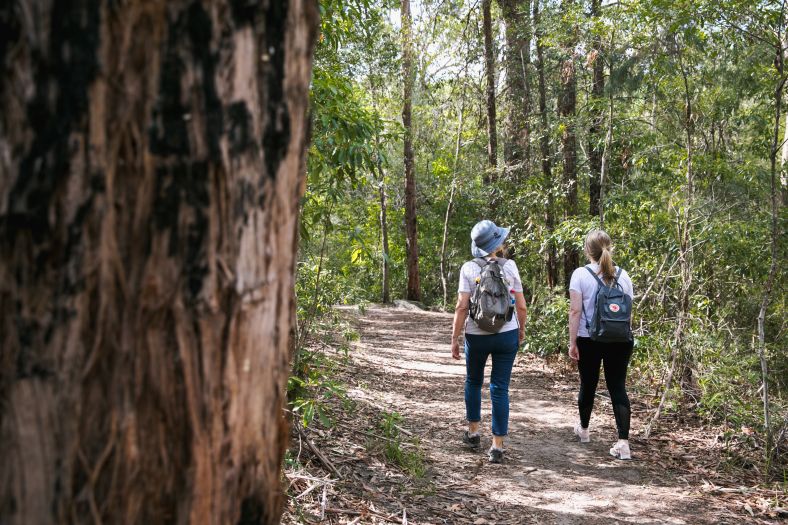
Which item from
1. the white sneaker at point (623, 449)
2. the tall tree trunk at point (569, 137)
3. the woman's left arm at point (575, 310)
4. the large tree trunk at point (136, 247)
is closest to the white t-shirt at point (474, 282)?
the woman's left arm at point (575, 310)

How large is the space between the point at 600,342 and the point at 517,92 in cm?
1157

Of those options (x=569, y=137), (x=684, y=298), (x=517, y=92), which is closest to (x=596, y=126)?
(x=569, y=137)

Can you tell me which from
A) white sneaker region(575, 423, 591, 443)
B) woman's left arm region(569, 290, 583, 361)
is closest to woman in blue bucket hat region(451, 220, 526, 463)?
woman's left arm region(569, 290, 583, 361)

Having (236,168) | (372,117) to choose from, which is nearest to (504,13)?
(372,117)

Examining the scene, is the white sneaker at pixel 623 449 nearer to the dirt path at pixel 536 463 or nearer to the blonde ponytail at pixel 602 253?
the dirt path at pixel 536 463

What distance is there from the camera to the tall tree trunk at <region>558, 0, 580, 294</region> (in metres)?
11.5

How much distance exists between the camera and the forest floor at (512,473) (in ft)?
14.9

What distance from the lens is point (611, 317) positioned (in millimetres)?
5609

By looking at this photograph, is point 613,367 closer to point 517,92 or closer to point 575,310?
point 575,310

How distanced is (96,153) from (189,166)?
0.17 meters

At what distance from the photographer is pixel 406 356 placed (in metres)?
11.8

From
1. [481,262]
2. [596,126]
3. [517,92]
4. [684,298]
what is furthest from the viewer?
[517,92]

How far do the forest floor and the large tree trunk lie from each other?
2654mm

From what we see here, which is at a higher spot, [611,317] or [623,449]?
[611,317]
